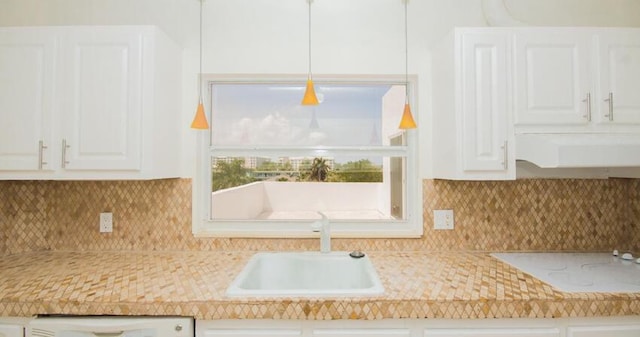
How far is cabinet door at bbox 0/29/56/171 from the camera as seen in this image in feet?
5.35

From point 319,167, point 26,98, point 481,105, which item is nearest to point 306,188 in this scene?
point 319,167

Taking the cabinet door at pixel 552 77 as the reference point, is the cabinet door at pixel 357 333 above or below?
below

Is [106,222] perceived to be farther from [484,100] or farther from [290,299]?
[484,100]

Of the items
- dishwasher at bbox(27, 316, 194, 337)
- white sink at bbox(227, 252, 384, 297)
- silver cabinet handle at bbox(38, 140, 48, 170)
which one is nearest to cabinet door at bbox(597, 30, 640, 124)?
white sink at bbox(227, 252, 384, 297)

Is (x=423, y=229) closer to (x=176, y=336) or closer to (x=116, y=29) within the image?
(x=176, y=336)

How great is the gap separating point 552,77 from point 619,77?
343 mm

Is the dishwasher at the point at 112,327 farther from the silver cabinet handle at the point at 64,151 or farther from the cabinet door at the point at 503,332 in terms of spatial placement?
the cabinet door at the point at 503,332

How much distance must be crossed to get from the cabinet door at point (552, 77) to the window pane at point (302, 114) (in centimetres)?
66

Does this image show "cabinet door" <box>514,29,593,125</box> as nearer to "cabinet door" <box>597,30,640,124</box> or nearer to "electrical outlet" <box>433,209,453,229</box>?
"cabinet door" <box>597,30,640,124</box>

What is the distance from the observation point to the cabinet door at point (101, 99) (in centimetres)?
164

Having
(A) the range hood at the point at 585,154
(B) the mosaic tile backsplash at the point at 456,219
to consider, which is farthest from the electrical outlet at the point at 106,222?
(A) the range hood at the point at 585,154

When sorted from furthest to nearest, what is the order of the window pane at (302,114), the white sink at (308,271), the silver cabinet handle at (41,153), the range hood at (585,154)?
the window pane at (302,114)
the white sink at (308,271)
the silver cabinet handle at (41,153)
the range hood at (585,154)

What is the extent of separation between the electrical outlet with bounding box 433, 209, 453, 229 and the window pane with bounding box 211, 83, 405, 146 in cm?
54

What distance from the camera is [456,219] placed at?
1991mm
